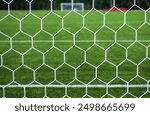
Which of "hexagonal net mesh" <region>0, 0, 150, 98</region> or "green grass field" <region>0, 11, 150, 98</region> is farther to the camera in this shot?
"green grass field" <region>0, 11, 150, 98</region>

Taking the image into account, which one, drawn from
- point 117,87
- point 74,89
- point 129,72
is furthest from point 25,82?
point 129,72

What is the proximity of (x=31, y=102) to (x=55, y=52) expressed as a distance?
1803 millimetres

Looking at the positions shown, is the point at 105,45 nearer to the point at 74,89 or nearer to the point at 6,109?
the point at 74,89

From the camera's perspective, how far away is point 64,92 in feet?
5.33

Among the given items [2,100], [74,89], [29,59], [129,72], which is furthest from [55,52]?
[2,100]

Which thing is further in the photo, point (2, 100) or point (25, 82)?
point (25, 82)

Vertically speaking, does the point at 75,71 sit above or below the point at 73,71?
above

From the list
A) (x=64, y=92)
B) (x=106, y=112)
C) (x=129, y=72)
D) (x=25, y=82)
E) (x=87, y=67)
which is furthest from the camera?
(x=87, y=67)

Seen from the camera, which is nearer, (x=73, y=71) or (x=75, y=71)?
(x=75, y=71)

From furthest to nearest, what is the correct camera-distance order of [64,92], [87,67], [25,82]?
[87,67] → [25,82] → [64,92]

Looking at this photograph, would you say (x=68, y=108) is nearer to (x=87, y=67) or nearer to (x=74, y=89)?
(x=74, y=89)

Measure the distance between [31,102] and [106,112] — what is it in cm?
22

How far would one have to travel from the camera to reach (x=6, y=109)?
1.15 metres

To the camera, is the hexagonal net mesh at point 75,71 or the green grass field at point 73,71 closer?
the hexagonal net mesh at point 75,71
